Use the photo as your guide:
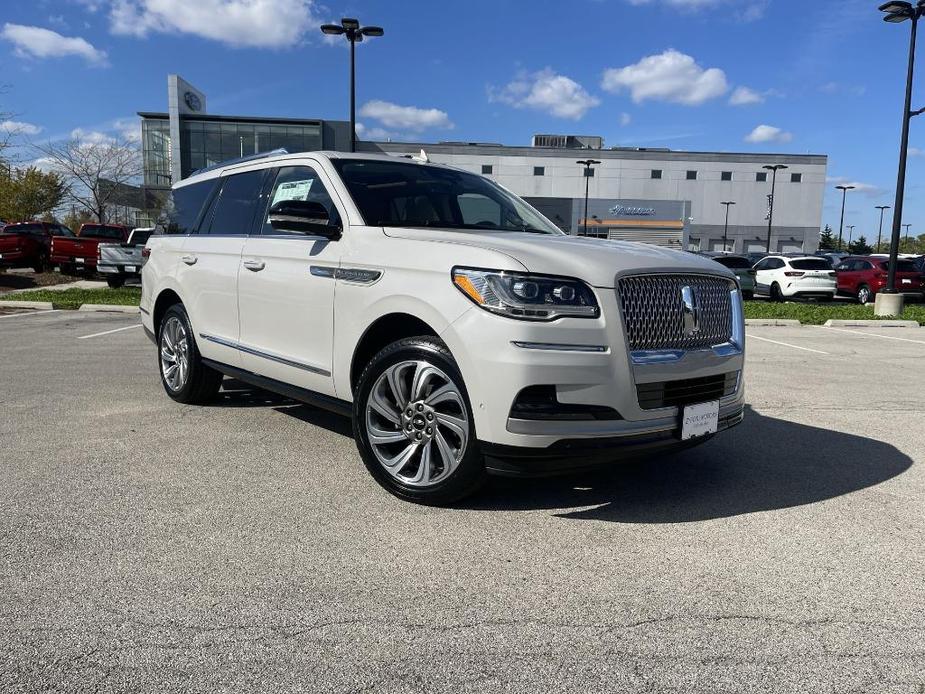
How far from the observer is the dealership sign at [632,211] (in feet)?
224

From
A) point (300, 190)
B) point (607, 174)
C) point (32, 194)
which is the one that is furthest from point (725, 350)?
point (607, 174)

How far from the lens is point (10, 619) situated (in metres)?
2.50

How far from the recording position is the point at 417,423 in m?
3.65

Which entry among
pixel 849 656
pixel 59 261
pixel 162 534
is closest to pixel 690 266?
pixel 849 656

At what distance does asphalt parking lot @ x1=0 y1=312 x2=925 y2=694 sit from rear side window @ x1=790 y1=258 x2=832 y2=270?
65.5 ft

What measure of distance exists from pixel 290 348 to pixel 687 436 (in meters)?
2.44

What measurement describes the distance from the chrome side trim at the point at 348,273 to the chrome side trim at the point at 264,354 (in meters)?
0.56

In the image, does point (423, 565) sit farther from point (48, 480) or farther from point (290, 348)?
point (48, 480)

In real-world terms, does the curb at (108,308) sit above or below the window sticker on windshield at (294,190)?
below

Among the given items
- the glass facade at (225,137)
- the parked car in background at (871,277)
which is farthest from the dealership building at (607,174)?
the parked car in background at (871,277)

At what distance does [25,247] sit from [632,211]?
55319 millimetres

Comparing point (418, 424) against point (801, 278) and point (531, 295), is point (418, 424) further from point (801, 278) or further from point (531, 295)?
point (801, 278)

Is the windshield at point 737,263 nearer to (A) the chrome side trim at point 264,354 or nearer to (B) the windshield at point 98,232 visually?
(B) the windshield at point 98,232

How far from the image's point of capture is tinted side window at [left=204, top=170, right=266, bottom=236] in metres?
5.14
